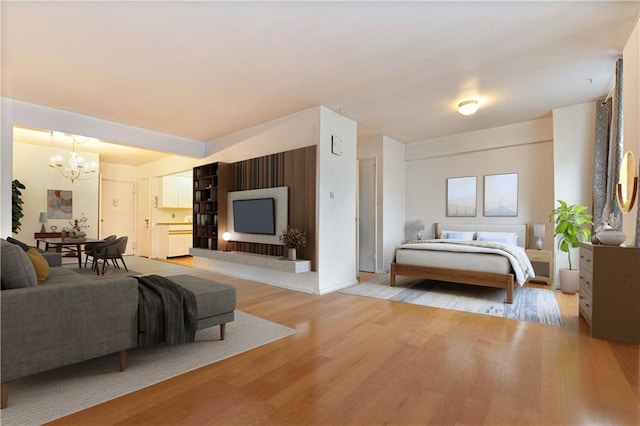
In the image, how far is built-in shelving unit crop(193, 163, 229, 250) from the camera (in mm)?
5797

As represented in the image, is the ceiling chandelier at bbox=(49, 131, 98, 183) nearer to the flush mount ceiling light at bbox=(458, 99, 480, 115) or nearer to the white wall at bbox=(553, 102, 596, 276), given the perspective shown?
the flush mount ceiling light at bbox=(458, 99, 480, 115)

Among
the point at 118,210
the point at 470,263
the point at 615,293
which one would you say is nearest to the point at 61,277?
the point at 470,263

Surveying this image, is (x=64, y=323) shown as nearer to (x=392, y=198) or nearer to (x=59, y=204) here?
(x=392, y=198)

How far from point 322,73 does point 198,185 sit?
13.7 ft

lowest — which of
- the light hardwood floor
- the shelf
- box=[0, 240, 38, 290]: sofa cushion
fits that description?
the light hardwood floor

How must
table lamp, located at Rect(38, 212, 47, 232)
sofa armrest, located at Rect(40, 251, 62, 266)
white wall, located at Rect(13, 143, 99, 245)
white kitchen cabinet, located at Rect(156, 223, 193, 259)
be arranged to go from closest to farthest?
sofa armrest, located at Rect(40, 251, 62, 266) < white wall, located at Rect(13, 143, 99, 245) < table lamp, located at Rect(38, 212, 47, 232) < white kitchen cabinet, located at Rect(156, 223, 193, 259)

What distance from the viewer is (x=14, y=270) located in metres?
1.87

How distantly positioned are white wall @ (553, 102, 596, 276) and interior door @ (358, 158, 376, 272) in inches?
118

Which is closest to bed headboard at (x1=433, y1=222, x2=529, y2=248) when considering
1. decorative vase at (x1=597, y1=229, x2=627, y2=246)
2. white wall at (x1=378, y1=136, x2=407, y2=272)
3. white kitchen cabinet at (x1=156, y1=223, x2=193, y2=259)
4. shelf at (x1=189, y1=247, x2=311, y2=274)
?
white wall at (x1=378, y1=136, x2=407, y2=272)

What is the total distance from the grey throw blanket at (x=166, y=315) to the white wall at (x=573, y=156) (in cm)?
527

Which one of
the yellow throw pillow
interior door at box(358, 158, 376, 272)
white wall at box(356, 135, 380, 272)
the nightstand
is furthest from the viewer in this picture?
interior door at box(358, 158, 376, 272)

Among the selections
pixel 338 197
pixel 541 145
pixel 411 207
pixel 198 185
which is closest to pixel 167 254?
pixel 198 185

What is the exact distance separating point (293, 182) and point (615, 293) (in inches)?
154

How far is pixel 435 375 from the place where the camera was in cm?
208
